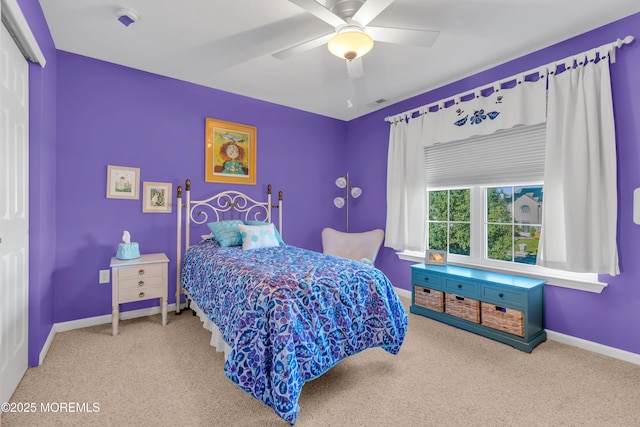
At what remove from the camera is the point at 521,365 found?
2227mm

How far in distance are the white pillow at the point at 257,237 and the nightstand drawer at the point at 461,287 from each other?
1789 millimetres

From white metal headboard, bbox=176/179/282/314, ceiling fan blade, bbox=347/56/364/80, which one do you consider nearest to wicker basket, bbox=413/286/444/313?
white metal headboard, bbox=176/179/282/314

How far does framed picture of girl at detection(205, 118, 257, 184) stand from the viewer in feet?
11.8

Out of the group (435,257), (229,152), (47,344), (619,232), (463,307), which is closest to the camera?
(619,232)

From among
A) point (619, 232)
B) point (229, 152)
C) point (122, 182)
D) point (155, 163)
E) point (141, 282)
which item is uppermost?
point (229, 152)

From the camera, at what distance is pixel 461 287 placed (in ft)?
9.61

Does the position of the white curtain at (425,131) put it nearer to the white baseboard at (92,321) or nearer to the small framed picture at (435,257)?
the small framed picture at (435,257)

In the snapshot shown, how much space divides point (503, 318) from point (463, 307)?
1.19ft

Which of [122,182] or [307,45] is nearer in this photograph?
[307,45]

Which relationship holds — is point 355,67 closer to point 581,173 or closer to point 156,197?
point 581,173

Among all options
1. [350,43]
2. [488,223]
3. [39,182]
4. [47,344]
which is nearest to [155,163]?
[39,182]

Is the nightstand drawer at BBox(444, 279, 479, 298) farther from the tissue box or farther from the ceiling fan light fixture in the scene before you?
the tissue box

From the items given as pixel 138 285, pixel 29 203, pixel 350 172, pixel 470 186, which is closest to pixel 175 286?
pixel 138 285

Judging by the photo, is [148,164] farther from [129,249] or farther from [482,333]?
[482,333]
